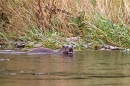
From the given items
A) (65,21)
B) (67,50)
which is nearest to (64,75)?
(67,50)

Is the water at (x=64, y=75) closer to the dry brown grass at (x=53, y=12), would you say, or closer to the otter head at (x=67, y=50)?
the otter head at (x=67, y=50)

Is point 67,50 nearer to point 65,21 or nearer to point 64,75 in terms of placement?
point 65,21

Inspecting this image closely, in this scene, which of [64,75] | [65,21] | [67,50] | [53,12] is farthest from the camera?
[53,12]

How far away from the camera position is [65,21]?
15.5 metres

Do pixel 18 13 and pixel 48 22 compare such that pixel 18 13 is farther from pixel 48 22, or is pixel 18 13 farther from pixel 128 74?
pixel 128 74

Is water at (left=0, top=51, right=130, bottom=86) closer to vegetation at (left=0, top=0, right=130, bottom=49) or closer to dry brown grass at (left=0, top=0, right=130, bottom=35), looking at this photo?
vegetation at (left=0, top=0, right=130, bottom=49)

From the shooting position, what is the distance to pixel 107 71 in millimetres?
7277

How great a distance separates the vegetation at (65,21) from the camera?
46.9 ft

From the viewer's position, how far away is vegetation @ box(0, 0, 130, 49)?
14305mm

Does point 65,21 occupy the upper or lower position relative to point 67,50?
upper

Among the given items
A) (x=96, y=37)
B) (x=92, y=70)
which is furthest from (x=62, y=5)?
(x=92, y=70)

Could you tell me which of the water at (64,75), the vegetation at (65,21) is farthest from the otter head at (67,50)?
the water at (64,75)

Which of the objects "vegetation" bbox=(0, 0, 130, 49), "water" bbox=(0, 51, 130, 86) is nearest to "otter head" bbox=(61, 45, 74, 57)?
"vegetation" bbox=(0, 0, 130, 49)

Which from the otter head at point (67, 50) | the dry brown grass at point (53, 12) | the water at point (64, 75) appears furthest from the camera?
the dry brown grass at point (53, 12)
